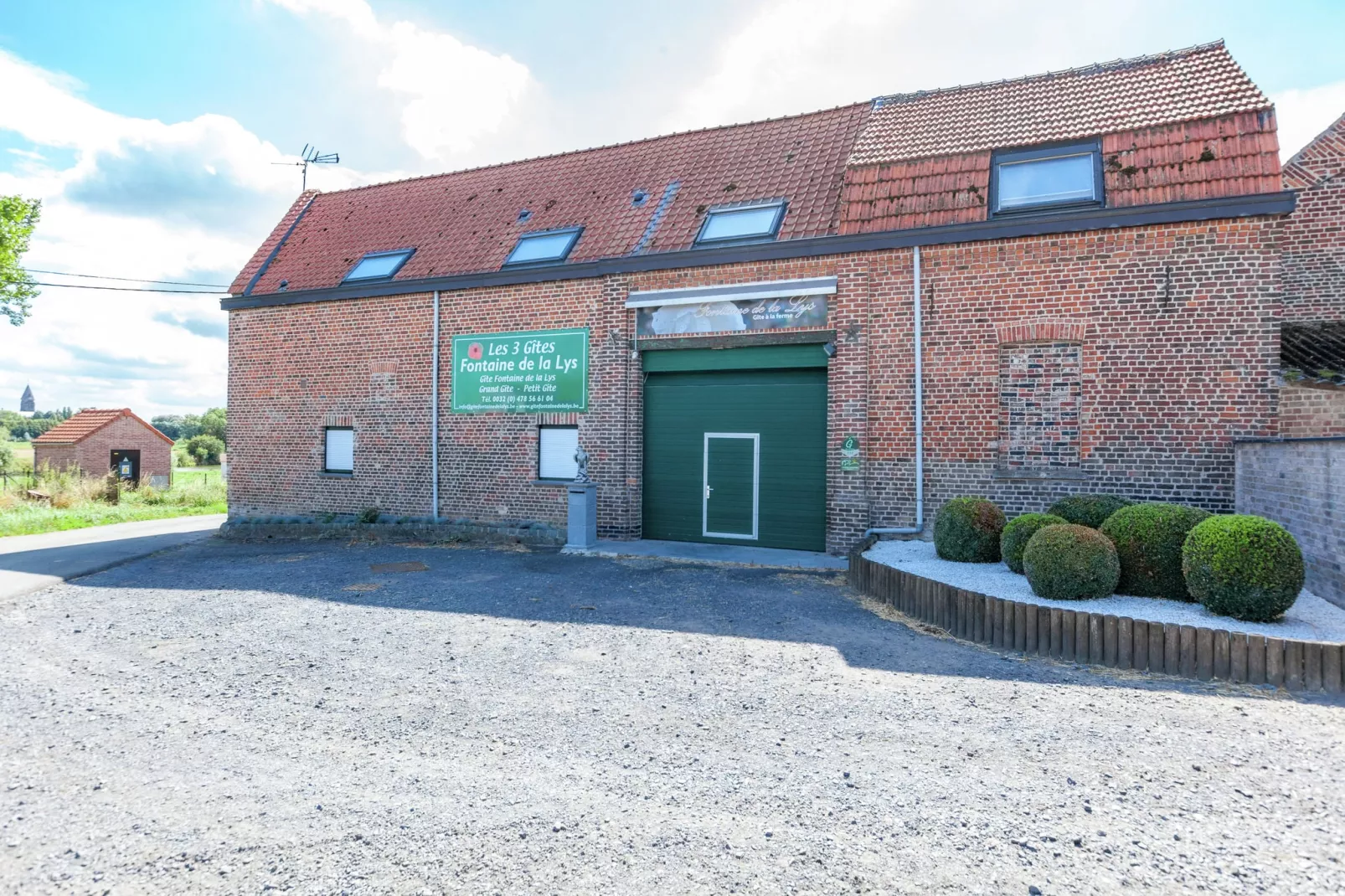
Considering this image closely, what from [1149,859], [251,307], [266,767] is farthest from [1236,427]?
[251,307]

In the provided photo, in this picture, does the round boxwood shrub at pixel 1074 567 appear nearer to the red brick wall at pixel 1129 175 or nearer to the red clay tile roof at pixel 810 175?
the red brick wall at pixel 1129 175

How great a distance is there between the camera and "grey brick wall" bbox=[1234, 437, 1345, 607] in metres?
6.20

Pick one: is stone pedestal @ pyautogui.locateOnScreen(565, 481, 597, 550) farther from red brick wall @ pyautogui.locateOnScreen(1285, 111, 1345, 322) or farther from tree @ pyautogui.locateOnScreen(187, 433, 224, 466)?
tree @ pyautogui.locateOnScreen(187, 433, 224, 466)

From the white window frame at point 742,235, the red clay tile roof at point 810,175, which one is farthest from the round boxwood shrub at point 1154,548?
the white window frame at point 742,235

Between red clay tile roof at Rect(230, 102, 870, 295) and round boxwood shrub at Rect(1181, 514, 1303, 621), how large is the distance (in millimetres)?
6933

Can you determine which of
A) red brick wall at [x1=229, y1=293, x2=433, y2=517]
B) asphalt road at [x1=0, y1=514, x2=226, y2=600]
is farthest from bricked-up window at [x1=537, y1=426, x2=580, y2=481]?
asphalt road at [x1=0, y1=514, x2=226, y2=600]

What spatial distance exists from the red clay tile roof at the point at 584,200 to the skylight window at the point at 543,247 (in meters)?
0.20

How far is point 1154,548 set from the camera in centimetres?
634

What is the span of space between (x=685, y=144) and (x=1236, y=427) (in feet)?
34.9

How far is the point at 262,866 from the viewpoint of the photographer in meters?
2.87

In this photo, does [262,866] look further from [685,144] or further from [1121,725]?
[685,144]

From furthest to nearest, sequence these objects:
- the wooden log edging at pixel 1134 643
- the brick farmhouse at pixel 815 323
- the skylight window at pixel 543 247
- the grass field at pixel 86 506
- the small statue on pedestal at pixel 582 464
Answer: the grass field at pixel 86 506 → the skylight window at pixel 543 247 → the small statue on pedestal at pixel 582 464 → the brick farmhouse at pixel 815 323 → the wooden log edging at pixel 1134 643

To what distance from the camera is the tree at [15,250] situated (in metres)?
22.5

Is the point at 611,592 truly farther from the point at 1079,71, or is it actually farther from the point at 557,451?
the point at 1079,71
